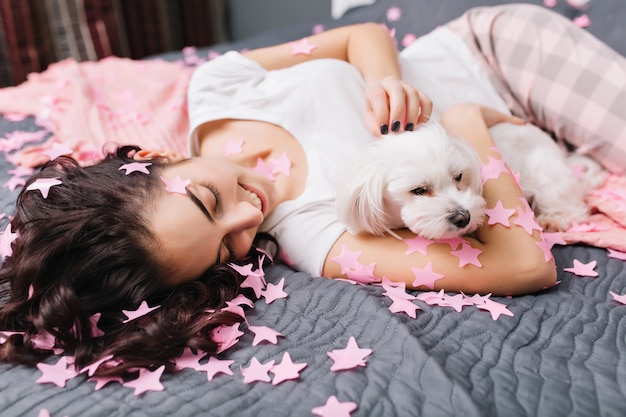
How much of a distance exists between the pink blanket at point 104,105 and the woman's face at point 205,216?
70cm

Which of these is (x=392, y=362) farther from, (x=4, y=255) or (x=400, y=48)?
(x=400, y=48)

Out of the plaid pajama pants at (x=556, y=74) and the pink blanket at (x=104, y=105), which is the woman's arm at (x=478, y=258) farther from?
the pink blanket at (x=104, y=105)

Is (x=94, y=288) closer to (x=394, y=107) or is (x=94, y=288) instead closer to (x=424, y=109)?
(x=394, y=107)

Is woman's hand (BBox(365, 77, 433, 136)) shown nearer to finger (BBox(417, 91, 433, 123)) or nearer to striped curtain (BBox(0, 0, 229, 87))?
finger (BBox(417, 91, 433, 123))

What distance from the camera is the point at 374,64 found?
1733 millimetres

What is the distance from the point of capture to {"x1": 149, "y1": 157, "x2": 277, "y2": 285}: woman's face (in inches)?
44.5

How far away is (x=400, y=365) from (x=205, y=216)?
20.4 inches

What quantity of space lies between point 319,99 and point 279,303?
2.28ft

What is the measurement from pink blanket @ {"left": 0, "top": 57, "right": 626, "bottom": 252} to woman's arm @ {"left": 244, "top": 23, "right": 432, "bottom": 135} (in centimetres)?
51

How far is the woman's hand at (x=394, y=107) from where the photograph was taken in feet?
4.46

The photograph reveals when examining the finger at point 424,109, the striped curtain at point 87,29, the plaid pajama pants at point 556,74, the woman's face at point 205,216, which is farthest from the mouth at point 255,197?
the striped curtain at point 87,29

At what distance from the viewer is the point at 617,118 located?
5.56ft

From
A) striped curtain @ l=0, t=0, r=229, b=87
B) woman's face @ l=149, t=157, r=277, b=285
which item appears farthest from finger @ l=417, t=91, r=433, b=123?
striped curtain @ l=0, t=0, r=229, b=87

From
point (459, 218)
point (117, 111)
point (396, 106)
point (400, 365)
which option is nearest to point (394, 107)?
point (396, 106)
